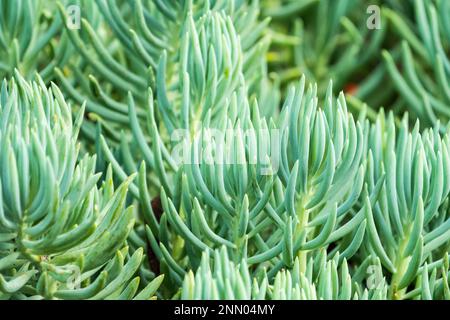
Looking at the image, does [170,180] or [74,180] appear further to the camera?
[170,180]

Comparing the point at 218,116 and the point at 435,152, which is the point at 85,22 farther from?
the point at 435,152

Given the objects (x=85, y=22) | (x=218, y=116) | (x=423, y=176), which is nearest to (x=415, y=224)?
(x=423, y=176)

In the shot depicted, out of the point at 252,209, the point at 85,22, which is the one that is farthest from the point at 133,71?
the point at 252,209

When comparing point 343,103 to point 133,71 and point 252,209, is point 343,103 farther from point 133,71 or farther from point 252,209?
point 133,71

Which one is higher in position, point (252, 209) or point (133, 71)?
point (133, 71)

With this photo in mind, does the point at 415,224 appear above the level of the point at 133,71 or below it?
below

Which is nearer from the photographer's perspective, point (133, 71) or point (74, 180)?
point (74, 180)
